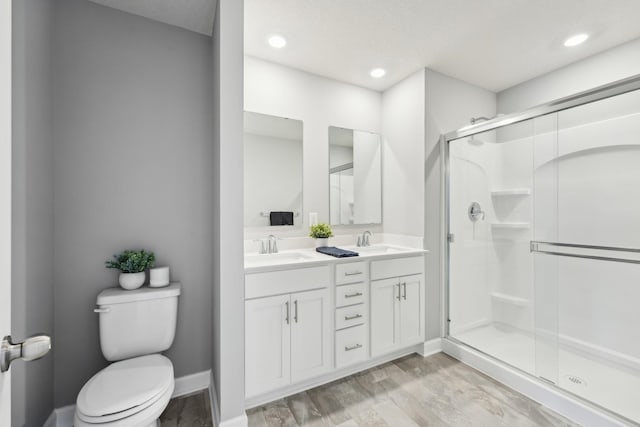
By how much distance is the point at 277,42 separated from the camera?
2.15 metres

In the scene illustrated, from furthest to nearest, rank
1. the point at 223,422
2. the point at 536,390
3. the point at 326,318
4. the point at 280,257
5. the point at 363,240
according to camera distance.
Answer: the point at 363,240 < the point at 280,257 < the point at 326,318 < the point at 536,390 < the point at 223,422

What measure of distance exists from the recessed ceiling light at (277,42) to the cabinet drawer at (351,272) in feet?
5.62

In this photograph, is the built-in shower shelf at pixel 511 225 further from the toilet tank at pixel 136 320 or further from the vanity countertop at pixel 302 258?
the toilet tank at pixel 136 320

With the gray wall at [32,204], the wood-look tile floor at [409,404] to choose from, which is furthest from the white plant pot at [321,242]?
the gray wall at [32,204]

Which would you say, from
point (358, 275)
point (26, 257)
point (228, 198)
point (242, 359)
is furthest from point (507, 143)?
point (26, 257)

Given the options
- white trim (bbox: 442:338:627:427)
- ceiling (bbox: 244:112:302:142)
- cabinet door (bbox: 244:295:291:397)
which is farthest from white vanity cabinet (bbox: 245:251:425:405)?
ceiling (bbox: 244:112:302:142)

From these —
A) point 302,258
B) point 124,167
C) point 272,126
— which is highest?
point 272,126

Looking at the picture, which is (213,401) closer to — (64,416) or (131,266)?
(64,416)

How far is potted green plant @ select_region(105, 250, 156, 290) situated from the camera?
1692mm

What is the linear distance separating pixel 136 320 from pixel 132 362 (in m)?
0.22

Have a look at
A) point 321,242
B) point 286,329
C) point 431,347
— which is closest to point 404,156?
point 321,242

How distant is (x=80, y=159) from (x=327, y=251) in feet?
5.57

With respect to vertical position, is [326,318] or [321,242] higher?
A: [321,242]

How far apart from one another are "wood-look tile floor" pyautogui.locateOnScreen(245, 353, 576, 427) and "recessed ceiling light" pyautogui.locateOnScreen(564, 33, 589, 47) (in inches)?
104
